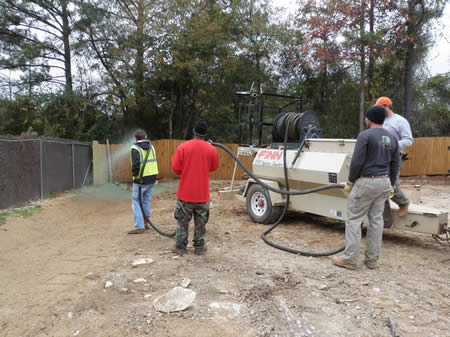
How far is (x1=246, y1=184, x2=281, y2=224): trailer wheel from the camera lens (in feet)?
A: 22.0

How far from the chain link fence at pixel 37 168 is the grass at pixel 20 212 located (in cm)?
27

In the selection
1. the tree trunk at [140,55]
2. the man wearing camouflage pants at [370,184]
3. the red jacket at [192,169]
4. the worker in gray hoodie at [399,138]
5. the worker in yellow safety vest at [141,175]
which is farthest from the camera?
the tree trunk at [140,55]

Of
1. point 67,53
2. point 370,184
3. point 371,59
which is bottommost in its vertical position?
point 370,184

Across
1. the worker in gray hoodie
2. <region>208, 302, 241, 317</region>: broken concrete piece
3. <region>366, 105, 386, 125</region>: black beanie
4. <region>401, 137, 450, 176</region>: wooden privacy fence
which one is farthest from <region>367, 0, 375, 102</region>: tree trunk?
<region>208, 302, 241, 317</region>: broken concrete piece

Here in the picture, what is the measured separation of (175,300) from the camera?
3.34 metres

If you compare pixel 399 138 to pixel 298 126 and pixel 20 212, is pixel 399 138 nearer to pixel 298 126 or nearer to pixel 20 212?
pixel 298 126

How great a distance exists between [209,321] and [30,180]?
7684 millimetres

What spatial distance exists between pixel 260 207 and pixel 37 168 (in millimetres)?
6280

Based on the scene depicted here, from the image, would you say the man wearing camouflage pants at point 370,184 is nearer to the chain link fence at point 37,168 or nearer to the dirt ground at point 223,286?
the dirt ground at point 223,286

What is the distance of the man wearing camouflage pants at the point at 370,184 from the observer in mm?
4238

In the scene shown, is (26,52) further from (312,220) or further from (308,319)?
(308,319)

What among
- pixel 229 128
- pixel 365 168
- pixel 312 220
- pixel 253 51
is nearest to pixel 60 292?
pixel 365 168

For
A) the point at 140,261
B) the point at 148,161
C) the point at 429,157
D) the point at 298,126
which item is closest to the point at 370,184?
the point at 298,126

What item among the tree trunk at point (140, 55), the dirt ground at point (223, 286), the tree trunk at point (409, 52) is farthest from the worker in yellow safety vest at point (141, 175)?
the tree trunk at point (409, 52)
